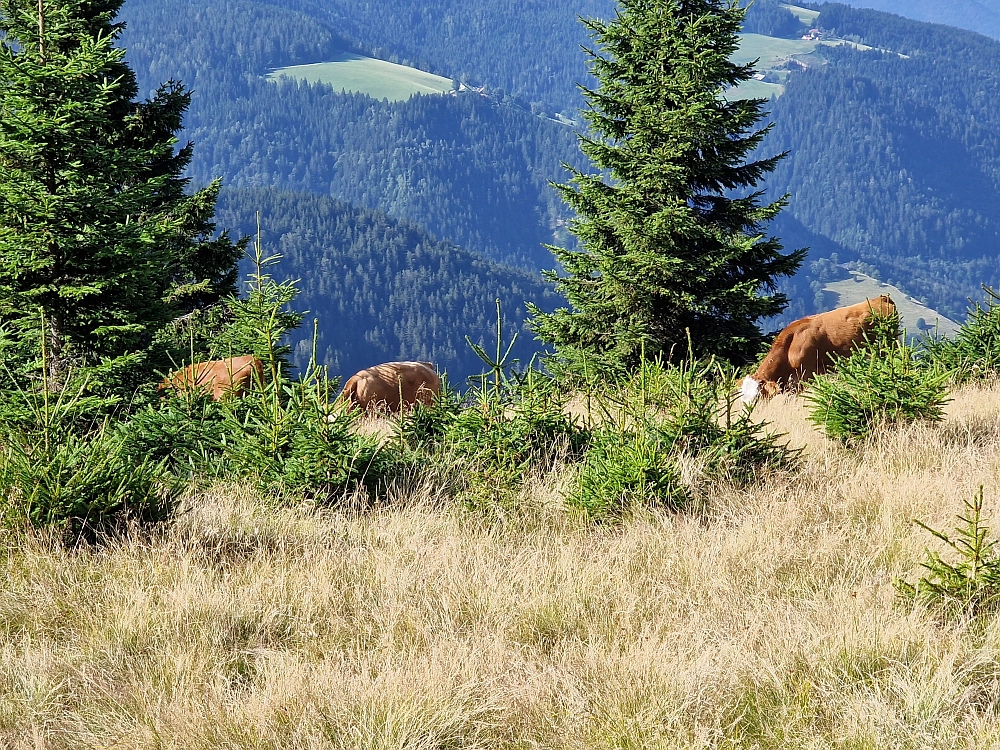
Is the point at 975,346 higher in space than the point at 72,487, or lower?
higher

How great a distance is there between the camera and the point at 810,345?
1070cm

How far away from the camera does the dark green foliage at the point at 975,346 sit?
28.7 feet

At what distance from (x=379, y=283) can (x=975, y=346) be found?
545ft

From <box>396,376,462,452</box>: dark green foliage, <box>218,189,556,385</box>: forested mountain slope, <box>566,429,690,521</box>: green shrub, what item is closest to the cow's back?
<box>396,376,462,452</box>: dark green foliage

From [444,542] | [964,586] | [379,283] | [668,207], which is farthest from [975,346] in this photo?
[379,283]

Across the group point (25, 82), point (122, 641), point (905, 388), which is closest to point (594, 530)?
point (122, 641)

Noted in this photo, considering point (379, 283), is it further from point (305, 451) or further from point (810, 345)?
point (305, 451)

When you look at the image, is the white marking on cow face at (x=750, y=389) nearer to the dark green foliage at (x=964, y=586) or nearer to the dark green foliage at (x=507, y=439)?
the dark green foliage at (x=507, y=439)

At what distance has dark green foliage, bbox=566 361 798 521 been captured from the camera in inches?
171

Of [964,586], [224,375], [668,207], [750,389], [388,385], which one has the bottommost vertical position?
[388,385]

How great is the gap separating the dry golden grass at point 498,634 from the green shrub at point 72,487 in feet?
0.61

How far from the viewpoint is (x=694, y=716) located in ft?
8.21

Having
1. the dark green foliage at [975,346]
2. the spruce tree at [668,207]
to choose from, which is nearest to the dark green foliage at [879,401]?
the dark green foliage at [975,346]

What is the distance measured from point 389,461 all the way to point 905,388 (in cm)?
368
